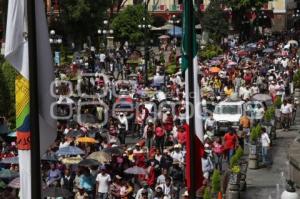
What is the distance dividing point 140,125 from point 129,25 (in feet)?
124

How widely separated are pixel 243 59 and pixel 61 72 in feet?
51.2

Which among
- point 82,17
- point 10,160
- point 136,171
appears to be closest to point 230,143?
point 136,171

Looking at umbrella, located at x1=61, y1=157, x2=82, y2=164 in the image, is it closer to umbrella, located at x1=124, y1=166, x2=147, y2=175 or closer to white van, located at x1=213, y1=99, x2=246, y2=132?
umbrella, located at x1=124, y1=166, x2=147, y2=175

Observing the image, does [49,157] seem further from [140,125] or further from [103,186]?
[140,125]

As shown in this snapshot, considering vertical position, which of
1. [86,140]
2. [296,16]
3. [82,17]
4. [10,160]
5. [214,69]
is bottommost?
[86,140]

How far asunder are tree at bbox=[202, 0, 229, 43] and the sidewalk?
39.4 metres

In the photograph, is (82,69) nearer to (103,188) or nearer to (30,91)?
(103,188)

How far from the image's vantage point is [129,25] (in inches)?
2645

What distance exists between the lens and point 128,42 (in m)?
68.6

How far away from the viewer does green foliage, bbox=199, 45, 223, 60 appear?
57.1 m

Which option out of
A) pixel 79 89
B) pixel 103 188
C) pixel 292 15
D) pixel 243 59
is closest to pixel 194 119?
pixel 103 188

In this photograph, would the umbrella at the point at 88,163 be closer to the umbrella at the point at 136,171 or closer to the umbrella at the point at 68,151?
the umbrella at the point at 136,171

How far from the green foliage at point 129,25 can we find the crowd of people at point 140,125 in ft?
45.5

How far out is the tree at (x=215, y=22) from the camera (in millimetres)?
67562
